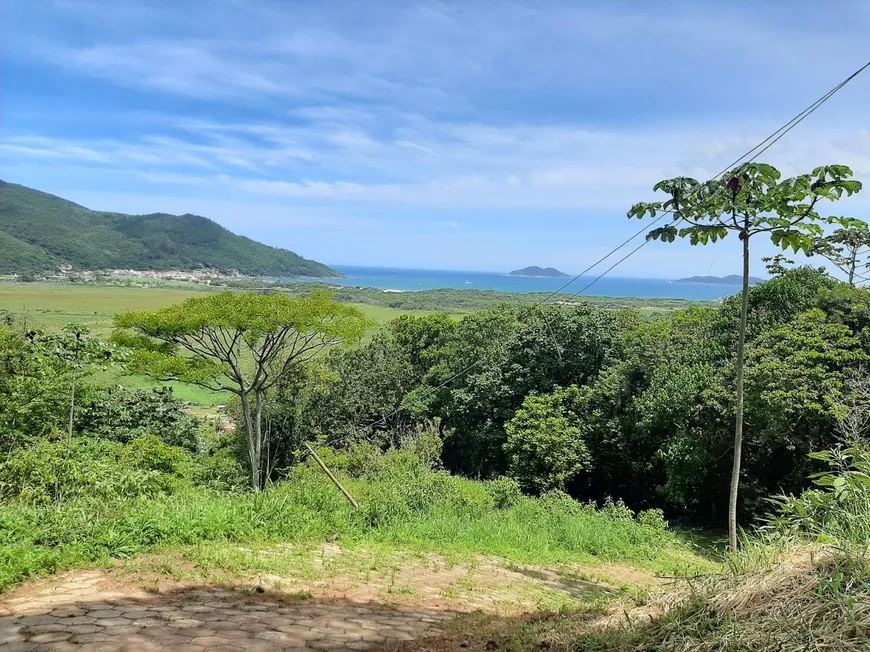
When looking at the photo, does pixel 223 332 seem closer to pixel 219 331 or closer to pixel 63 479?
pixel 219 331

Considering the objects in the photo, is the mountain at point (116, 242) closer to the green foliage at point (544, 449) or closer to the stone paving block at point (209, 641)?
the green foliage at point (544, 449)

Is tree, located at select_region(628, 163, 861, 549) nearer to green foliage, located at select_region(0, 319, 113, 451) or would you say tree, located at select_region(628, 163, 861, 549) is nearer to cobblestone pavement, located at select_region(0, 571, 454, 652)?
cobblestone pavement, located at select_region(0, 571, 454, 652)

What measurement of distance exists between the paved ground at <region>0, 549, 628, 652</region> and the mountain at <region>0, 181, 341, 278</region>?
2848 inches

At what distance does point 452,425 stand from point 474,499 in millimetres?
11230

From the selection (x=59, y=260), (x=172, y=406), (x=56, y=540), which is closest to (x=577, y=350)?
(x=172, y=406)

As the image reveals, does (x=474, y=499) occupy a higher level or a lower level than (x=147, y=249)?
lower

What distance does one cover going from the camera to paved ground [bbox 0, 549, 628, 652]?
3066mm

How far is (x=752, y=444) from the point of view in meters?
13.4

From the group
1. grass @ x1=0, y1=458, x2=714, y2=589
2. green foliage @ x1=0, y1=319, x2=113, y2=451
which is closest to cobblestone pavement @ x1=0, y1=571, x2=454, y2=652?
grass @ x1=0, y1=458, x2=714, y2=589

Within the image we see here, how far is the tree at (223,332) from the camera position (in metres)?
12.6

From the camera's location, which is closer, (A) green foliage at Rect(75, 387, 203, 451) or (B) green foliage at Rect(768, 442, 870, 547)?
(B) green foliage at Rect(768, 442, 870, 547)

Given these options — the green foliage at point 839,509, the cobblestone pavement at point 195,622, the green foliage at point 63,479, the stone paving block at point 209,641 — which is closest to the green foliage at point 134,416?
the green foliage at point 63,479

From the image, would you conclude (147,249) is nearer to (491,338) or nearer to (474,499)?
(491,338)

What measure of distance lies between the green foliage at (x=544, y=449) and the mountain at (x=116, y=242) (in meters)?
67.4
